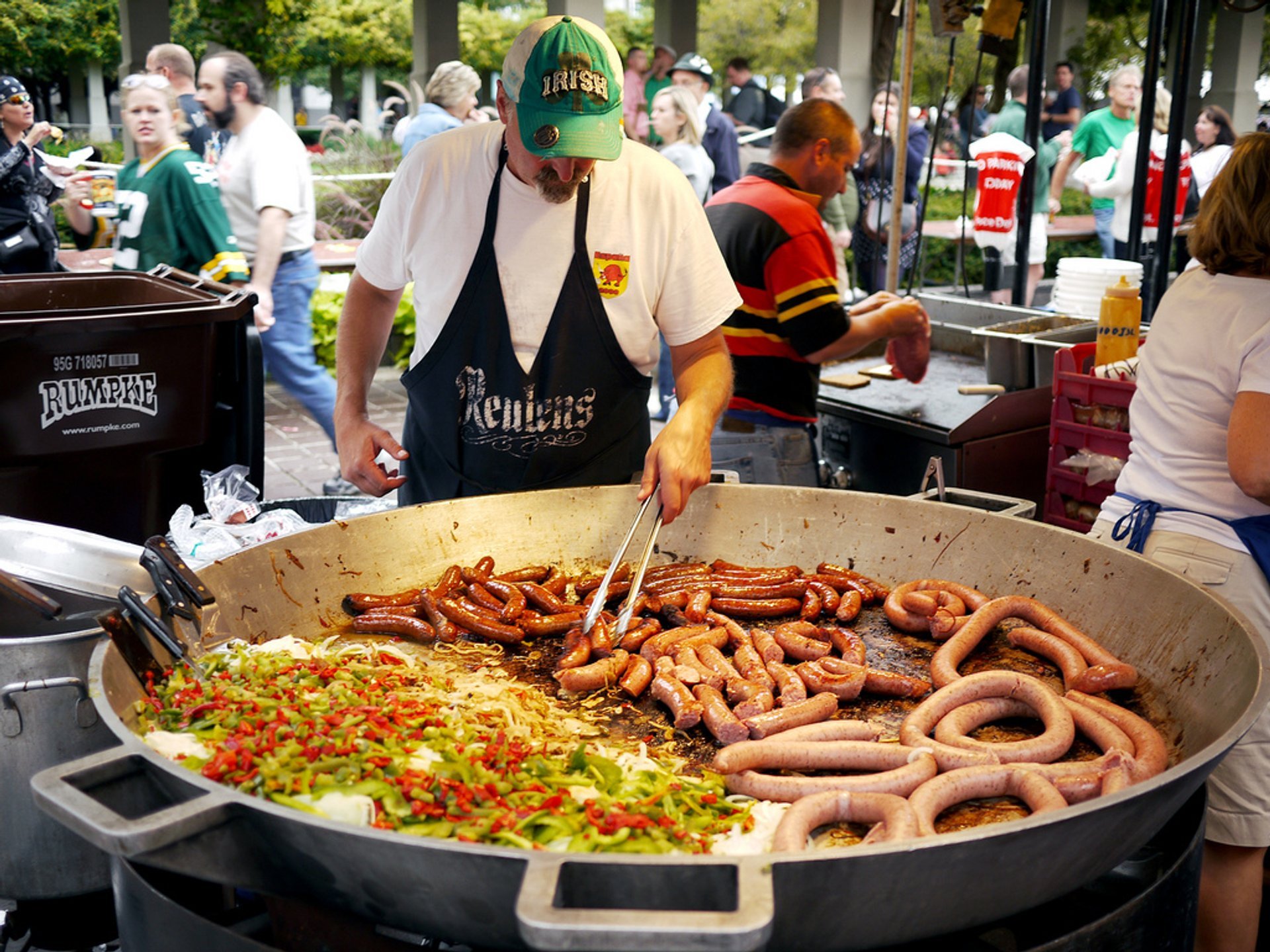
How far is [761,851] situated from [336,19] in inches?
1404

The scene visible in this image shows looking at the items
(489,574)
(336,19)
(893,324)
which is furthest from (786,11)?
(489,574)

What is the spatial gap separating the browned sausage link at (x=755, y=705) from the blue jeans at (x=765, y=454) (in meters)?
2.47

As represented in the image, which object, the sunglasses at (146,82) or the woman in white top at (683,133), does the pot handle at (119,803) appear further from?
the woman in white top at (683,133)

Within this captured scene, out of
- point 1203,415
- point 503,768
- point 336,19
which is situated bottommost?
point 503,768

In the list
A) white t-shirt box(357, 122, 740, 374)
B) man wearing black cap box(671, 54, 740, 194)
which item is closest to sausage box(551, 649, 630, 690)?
white t-shirt box(357, 122, 740, 374)

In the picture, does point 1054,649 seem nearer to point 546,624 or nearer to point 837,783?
point 837,783

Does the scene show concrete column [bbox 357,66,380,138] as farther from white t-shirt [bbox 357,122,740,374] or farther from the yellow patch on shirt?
the yellow patch on shirt

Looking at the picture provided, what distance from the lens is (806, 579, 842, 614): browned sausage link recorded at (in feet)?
9.23

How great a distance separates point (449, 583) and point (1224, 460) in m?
2.02

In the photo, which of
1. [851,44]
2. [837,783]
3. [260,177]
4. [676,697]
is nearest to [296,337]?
[260,177]

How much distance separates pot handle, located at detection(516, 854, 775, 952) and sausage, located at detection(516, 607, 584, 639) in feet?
4.27

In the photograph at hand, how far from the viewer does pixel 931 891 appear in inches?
57.6

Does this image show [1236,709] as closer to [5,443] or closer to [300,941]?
[300,941]

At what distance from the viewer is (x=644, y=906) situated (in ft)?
4.56
